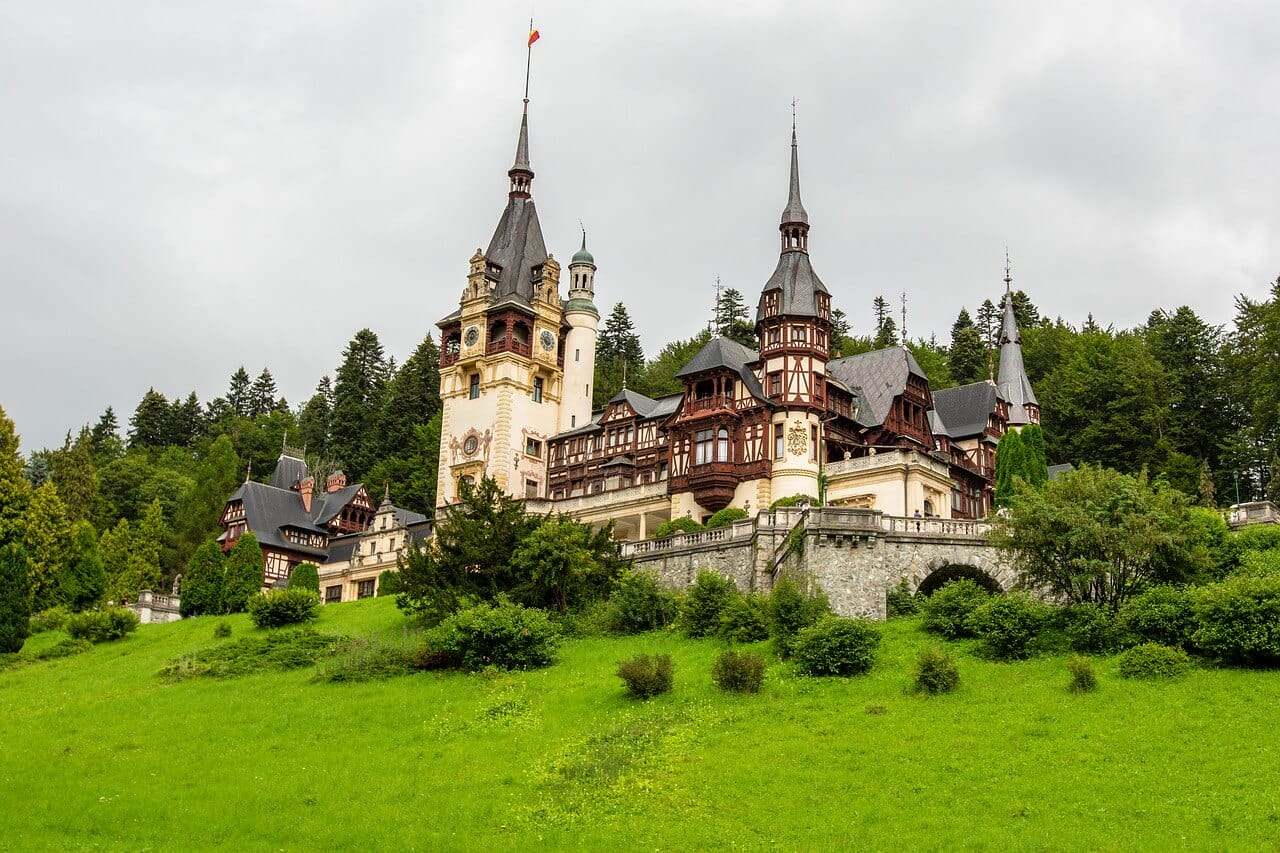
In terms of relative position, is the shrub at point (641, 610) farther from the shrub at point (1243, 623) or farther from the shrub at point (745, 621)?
the shrub at point (1243, 623)

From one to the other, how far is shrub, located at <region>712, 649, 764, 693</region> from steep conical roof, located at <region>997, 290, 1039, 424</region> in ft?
127

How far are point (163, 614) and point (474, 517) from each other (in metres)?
23.1

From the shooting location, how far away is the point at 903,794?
29.7 metres

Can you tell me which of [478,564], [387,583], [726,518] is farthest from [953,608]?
[387,583]

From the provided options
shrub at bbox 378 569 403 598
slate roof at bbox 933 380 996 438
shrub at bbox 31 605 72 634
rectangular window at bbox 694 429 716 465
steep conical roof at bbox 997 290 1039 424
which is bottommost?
shrub at bbox 31 605 72 634

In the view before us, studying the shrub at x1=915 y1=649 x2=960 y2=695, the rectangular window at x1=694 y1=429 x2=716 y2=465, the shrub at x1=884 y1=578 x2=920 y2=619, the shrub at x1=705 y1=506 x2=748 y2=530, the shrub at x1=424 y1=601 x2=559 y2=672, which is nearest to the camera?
the shrub at x1=915 y1=649 x2=960 y2=695

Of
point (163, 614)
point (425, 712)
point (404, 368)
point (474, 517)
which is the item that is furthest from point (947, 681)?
point (404, 368)

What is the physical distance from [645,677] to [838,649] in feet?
17.9

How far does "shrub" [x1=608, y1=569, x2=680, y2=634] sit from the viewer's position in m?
46.9

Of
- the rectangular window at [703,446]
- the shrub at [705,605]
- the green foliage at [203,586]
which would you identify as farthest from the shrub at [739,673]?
the green foliage at [203,586]

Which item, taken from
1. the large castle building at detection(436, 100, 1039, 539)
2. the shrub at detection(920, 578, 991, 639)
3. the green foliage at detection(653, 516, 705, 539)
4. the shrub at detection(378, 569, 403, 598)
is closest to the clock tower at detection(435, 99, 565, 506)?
the large castle building at detection(436, 100, 1039, 539)

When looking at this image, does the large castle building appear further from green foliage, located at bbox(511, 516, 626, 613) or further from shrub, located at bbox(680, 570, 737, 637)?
shrub, located at bbox(680, 570, 737, 637)

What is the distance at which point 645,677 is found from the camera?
38.1 m

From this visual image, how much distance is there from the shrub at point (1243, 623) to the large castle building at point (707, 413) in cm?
2254
